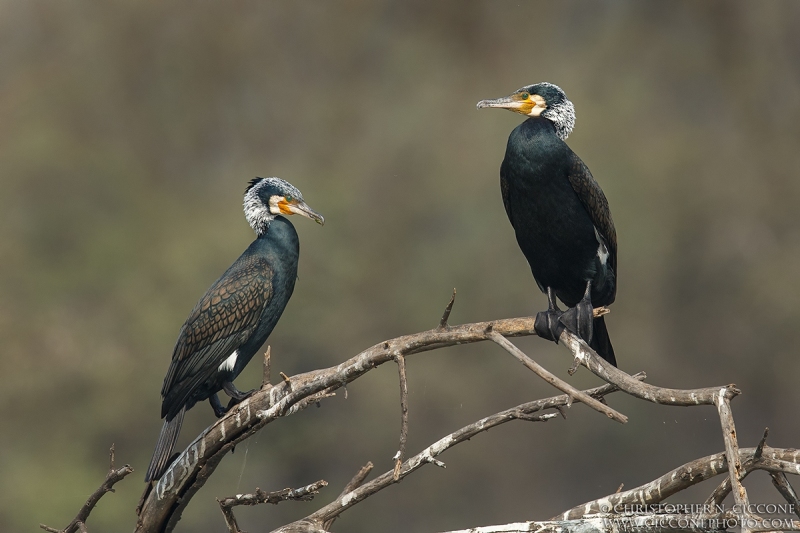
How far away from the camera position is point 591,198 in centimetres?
467

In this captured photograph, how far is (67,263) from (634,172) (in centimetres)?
1006

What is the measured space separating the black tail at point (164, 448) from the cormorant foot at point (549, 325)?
169 centimetres

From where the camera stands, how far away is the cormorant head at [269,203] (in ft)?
17.5

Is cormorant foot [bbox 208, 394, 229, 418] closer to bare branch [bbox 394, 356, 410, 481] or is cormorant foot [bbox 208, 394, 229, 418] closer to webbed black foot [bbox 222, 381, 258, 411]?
webbed black foot [bbox 222, 381, 258, 411]

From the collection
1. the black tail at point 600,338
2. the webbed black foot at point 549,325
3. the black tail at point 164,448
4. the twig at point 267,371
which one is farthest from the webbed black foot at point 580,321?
the black tail at point 164,448

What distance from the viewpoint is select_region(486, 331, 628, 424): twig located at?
3009 mm

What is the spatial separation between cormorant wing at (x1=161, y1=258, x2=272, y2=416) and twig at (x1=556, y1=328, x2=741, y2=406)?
5.56ft

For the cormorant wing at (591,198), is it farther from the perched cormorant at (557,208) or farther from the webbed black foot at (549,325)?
the webbed black foot at (549,325)

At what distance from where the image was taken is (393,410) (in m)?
16.9

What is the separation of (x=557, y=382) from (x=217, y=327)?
2.07m

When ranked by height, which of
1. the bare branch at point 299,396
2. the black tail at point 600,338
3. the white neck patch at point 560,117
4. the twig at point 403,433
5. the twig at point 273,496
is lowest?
the twig at point 403,433

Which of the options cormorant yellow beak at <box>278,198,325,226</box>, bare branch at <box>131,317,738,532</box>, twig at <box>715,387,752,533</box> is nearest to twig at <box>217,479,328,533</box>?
bare branch at <box>131,317,738,532</box>

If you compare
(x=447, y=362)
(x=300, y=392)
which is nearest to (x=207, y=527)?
(x=447, y=362)

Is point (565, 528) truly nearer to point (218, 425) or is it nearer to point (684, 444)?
point (218, 425)
